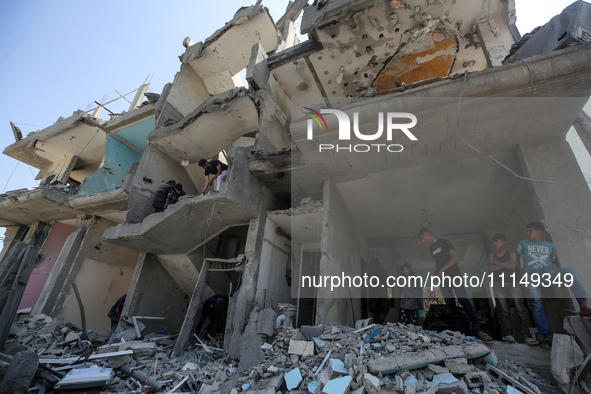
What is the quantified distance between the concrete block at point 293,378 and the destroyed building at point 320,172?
1.65 metres

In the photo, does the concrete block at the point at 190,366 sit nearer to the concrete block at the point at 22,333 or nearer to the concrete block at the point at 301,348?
the concrete block at the point at 301,348

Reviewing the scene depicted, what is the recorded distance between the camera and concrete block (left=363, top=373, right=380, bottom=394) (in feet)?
9.62

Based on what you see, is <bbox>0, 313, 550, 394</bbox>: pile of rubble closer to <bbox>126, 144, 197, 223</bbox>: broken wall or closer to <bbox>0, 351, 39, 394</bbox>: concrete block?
<bbox>0, 351, 39, 394</bbox>: concrete block

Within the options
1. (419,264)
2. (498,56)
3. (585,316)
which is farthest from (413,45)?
(419,264)

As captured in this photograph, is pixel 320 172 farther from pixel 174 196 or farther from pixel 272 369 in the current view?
pixel 174 196

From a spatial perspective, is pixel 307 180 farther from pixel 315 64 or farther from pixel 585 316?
pixel 585 316

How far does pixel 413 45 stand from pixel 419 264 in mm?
8221

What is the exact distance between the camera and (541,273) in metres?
4.05

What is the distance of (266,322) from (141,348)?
2950 millimetres

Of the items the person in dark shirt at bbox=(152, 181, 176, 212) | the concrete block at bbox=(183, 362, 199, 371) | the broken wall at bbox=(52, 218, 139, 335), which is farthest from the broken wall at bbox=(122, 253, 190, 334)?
the concrete block at bbox=(183, 362, 199, 371)

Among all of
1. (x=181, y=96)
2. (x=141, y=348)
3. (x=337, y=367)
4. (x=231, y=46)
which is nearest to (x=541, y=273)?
(x=337, y=367)

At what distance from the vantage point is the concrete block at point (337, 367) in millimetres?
3338

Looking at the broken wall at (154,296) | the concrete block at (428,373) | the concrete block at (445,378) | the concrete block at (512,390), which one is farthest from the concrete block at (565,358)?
the broken wall at (154,296)

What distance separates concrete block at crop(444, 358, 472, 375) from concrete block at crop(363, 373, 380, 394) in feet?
2.89
